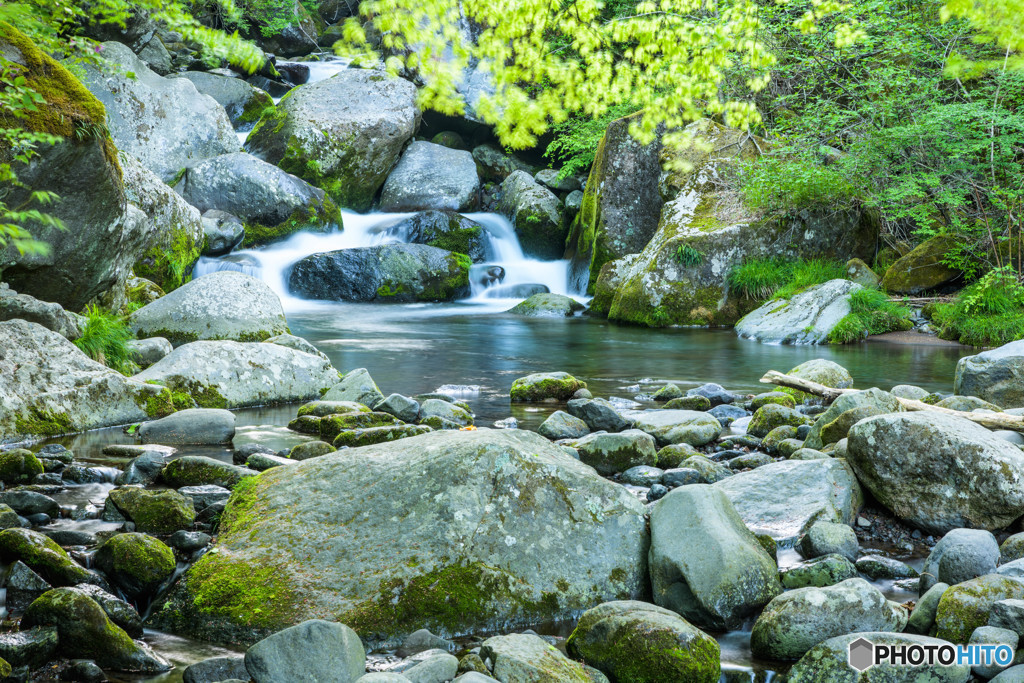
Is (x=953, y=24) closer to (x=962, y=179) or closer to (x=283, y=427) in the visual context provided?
(x=962, y=179)

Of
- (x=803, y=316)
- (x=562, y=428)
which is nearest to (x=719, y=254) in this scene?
(x=803, y=316)

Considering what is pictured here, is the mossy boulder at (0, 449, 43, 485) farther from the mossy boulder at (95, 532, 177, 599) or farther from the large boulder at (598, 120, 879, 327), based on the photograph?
the large boulder at (598, 120, 879, 327)

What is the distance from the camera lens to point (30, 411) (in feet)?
18.6

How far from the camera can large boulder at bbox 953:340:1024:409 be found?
7.01m

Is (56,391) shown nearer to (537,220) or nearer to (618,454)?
(618,454)

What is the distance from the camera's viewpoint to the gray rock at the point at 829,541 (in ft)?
12.2

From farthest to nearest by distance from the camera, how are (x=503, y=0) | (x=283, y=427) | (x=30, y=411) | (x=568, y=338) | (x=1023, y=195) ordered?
1. (x=568, y=338)
2. (x=1023, y=195)
3. (x=503, y=0)
4. (x=283, y=427)
5. (x=30, y=411)

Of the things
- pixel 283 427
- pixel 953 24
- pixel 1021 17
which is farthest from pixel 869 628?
pixel 953 24

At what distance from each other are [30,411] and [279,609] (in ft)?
12.4

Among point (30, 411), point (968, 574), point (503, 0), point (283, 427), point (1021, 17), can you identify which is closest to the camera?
point (968, 574)

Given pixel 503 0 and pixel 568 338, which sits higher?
pixel 503 0

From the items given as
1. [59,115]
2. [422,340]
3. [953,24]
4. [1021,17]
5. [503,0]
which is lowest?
[422,340]

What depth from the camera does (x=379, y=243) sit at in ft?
63.3

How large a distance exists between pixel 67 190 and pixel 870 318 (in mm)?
12048
